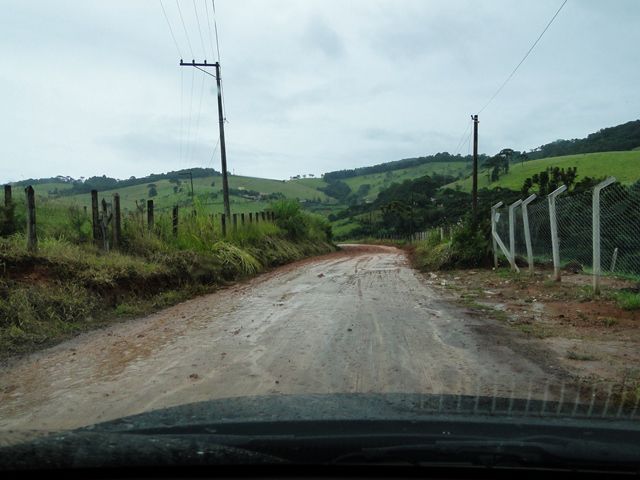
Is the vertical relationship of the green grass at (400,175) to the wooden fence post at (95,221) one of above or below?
above

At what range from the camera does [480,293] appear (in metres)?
12.0

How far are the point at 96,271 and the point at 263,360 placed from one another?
574 cm

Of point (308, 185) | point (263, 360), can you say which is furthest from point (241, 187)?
point (263, 360)

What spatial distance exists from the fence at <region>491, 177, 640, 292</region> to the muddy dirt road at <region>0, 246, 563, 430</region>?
3.64m

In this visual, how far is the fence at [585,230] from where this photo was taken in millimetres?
10273

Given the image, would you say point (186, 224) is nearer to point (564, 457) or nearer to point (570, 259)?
point (570, 259)

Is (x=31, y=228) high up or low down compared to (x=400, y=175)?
down

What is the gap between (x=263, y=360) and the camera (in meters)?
6.02

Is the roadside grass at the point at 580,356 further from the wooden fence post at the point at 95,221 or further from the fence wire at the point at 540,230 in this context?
the wooden fence post at the point at 95,221

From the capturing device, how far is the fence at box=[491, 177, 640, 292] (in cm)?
1027

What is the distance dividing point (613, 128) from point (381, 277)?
55.7m

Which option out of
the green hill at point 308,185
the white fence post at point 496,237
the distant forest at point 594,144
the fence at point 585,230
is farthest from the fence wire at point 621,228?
the green hill at point 308,185

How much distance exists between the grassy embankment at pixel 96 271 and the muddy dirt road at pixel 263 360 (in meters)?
0.80

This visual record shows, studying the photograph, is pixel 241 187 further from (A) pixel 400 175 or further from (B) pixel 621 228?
(B) pixel 621 228
